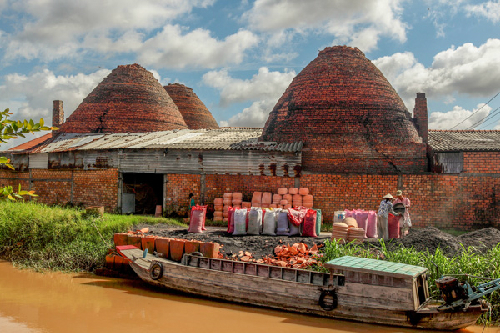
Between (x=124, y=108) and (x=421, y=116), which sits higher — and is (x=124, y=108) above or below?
above

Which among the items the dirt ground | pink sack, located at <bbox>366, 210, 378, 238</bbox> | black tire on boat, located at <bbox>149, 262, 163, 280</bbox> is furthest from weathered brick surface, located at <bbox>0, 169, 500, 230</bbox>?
black tire on boat, located at <bbox>149, 262, 163, 280</bbox>

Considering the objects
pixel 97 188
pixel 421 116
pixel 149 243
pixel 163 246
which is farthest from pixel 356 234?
pixel 97 188

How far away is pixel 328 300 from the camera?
241 inches

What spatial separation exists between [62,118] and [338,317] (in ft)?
74.1

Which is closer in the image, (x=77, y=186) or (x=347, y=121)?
(x=347, y=121)

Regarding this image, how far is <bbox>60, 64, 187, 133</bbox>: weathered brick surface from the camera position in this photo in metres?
18.8

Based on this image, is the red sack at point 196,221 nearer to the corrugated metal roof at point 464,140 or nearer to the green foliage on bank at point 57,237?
the green foliage on bank at point 57,237

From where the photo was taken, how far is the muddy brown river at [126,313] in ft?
19.7

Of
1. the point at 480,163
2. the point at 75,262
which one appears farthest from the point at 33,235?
the point at 480,163

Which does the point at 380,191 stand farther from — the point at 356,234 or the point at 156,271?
the point at 156,271

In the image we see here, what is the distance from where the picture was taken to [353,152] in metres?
12.5

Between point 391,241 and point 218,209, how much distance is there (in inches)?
226

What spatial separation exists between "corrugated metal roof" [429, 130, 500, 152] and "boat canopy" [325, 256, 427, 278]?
269 inches

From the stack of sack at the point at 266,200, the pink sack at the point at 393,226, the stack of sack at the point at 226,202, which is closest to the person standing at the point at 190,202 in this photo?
the stack of sack at the point at 226,202
